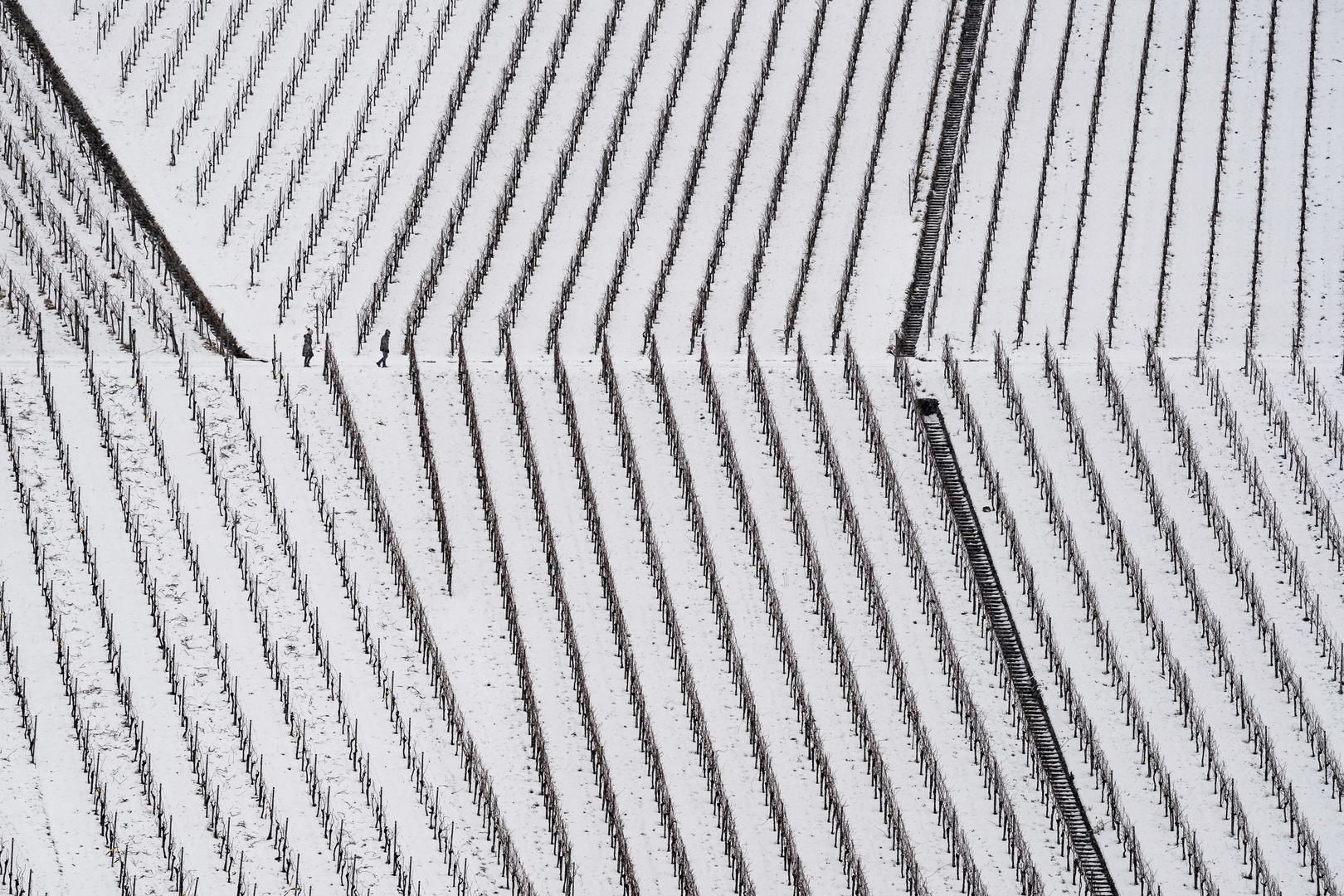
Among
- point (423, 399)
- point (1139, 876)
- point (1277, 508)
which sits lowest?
point (1139, 876)

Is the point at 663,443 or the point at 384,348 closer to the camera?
the point at 663,443

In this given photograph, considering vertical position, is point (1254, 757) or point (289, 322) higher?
point (289, 322)

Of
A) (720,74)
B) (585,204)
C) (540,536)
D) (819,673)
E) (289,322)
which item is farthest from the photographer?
(720,74)

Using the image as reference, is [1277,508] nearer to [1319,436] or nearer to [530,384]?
[1319,436]

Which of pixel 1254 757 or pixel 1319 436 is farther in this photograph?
pixel 1319 436

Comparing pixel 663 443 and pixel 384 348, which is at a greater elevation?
pixel 384 348

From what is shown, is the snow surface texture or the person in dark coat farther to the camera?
the person in dark coat

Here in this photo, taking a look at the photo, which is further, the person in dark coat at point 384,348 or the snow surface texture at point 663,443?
the person in dark coat at point 384,348

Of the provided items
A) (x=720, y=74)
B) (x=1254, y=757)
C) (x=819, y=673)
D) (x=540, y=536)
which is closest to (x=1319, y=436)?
(x=1254, y=757)
